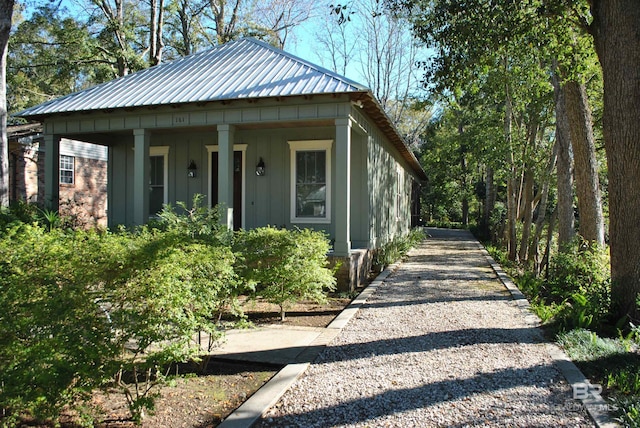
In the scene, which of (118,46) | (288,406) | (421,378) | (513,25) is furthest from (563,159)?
(118,46)

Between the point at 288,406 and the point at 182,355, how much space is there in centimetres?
90

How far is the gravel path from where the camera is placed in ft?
10.6

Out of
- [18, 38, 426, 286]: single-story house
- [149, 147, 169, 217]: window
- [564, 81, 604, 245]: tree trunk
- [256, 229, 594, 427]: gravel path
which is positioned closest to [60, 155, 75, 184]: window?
[18, 38, 426, 286]: single-story house

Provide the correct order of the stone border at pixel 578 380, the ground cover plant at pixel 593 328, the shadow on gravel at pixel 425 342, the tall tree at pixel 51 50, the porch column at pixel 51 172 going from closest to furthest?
1. the stone border at pixel 578 380
2. the ground cover plant at pixel 593 328
3. the shadow on gravel at pixel 425 342
4. the porch column at pixel 51 172
5. the tall tree at pixel 51 50

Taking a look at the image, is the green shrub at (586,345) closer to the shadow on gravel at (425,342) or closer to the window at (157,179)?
the shadow on gravel at (425,342)

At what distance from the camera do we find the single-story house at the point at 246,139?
26.9 feet

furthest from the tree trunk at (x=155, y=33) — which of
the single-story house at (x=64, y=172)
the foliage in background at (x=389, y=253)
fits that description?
the foliage in background at (x=389, y=253)

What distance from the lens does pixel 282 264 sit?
19.2 feet

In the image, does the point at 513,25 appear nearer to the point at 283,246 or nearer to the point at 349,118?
the point at 349,118

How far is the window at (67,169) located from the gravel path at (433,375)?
52.5ft

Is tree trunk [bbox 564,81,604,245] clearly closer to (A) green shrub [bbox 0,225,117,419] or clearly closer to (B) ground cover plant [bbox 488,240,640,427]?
(B) ground cover plant [bbox 488,240,640,427]

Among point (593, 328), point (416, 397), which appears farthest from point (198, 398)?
point (593, 328)

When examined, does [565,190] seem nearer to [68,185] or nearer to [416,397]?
→ [416,397]

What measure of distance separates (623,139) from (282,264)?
443 centimetres
